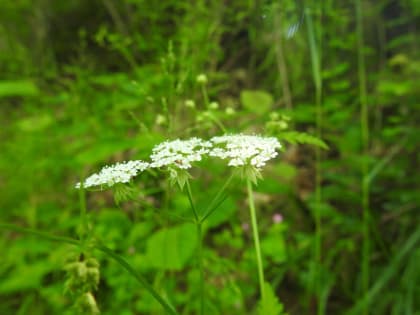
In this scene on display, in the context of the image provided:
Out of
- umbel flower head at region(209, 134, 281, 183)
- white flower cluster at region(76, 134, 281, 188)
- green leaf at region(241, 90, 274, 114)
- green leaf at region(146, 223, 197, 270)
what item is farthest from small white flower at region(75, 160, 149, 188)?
green leaf at region(241, 90, 274, 114)

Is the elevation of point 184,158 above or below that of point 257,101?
below

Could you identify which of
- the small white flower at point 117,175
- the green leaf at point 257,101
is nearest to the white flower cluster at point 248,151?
the small white flower at point 117,175

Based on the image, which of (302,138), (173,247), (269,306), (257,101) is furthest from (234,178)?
(257,101)

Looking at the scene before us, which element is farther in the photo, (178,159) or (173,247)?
(173,247)

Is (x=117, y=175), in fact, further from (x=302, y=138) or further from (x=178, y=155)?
(x=302, y=138)

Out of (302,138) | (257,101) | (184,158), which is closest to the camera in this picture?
(184,158)

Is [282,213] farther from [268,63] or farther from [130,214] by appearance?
[268,63]

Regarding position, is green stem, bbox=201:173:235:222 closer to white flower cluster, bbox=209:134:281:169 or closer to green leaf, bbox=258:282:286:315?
white flower cluster, bbox=209:134:281:169

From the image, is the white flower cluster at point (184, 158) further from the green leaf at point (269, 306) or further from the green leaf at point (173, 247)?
the green leaf at point (173, 247)

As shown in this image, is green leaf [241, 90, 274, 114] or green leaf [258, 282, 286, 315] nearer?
green leaf [258, 282, 286, 315]
